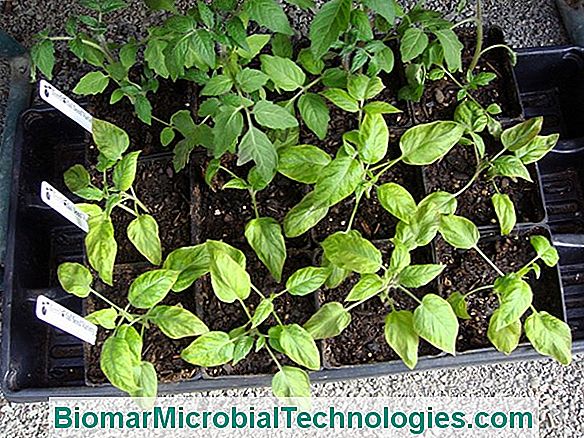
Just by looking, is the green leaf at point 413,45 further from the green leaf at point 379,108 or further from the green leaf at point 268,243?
the green leaf at point 268,243

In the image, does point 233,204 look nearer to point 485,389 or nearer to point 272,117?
point 272,117

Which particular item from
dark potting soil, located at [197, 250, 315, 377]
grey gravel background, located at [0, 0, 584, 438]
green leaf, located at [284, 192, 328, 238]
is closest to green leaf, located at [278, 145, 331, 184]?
green leaf, located at [284, 192, 328, 238]

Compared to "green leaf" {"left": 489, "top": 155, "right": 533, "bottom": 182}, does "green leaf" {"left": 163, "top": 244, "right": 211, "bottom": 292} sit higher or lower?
lower

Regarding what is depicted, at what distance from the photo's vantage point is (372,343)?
1.10 m

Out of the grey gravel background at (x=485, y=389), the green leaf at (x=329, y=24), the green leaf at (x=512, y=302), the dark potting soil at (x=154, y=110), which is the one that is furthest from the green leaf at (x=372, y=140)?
the grey gravel background at (x=485, y=389)

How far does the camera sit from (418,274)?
38.8 inches

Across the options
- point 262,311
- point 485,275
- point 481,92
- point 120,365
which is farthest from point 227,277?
point 481,92

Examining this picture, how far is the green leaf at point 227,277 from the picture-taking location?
94 cm

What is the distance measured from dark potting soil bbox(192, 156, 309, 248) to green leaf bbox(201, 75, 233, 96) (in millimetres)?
180

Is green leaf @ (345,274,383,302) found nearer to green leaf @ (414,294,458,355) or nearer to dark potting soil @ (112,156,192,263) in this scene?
green leaf @ (414,294,458,355)

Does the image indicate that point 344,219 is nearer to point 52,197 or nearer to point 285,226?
point 285,226

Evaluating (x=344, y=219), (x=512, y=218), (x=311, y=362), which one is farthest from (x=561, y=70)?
(x=311, y=362)

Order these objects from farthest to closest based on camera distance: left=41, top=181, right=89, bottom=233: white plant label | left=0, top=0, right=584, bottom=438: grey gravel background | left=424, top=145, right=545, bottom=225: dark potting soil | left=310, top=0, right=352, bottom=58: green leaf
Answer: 1. left=0, top=0, right=584, bottom=438: grey gravel background
2. left=424, top=145, right=545, bottom=225: dark potting soil
3. left=41, top=181, right=89, bottom=233: white plant label
4. left=310, top=0, right=352, bottom=58: green leaf

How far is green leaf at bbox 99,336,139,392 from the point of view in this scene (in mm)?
938
